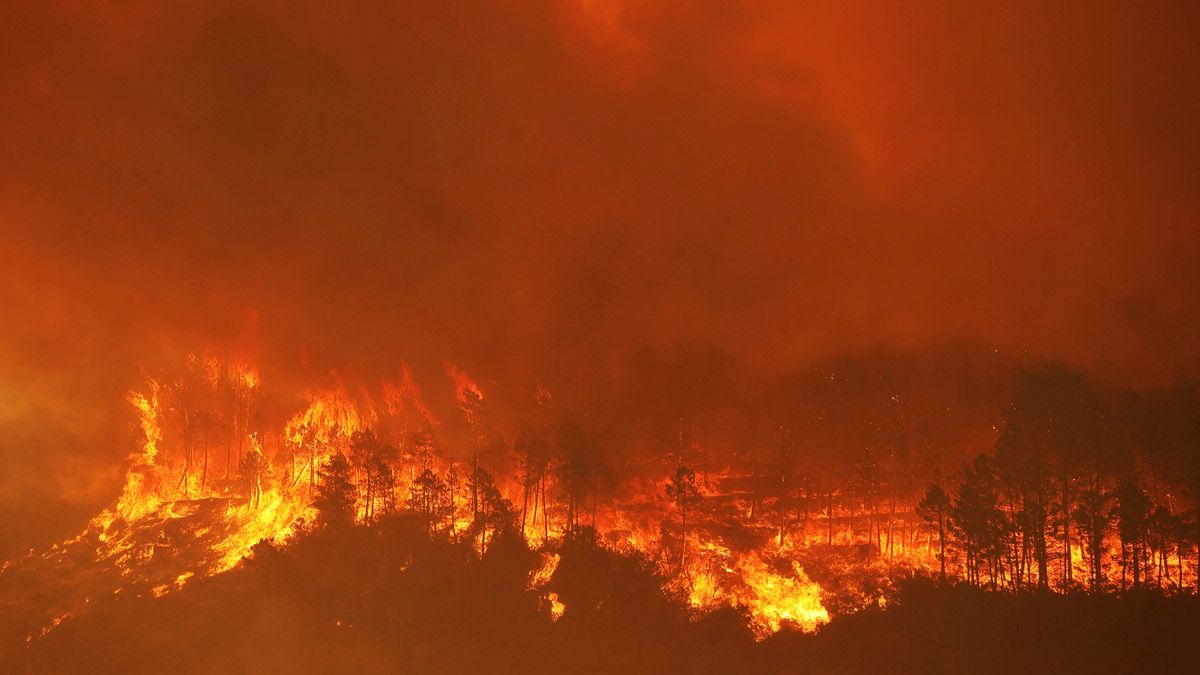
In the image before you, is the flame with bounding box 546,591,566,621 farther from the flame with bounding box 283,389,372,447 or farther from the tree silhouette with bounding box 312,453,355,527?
the flame with bounding box 283,389,372,447

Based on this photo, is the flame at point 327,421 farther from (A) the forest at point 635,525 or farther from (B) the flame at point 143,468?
(B) the flame at point 143,468

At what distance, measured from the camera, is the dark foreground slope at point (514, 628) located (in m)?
50.8

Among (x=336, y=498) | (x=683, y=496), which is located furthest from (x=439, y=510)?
(x=683, y=496)

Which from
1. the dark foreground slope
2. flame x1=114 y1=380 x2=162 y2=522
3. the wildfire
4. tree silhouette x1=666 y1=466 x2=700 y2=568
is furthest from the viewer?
flame x1=114 y1=380 x2=162 y2=522

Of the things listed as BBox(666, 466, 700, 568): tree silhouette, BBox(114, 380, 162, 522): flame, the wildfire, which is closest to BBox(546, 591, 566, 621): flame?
the wildfire

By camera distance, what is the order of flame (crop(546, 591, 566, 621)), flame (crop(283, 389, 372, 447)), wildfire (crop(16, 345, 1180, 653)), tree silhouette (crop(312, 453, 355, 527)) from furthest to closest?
1. flame (crop(283, 389, 372, 447))
2. tree silhouette (crop(312, 453, 355, 527))
3. wildfire (crop(16, 345, 1180, 653))
4. flame (crop(546, 591, 566, 621))

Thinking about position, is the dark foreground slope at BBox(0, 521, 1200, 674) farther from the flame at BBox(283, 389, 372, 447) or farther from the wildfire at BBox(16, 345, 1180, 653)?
the flame at BBox(283, 389, 372, 447)

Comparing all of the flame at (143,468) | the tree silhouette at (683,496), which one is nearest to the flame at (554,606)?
the tree silhouette at (683,496)

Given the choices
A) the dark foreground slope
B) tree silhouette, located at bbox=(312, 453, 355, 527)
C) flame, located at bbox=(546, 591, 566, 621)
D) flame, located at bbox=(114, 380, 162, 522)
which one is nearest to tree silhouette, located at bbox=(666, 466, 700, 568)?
the dark foreground slope

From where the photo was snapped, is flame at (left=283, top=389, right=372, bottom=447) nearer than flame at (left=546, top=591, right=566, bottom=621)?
No

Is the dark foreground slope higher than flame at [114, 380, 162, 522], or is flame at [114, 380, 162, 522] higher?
flame at [114, 380, 162, 522]

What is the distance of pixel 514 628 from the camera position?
58500mm

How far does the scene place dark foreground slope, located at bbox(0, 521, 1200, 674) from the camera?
5084 centimetres

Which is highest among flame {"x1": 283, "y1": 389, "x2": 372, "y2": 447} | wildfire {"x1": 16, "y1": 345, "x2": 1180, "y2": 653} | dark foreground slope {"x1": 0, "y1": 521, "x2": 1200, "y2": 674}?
flame {"x1": 283, "y1": 389, "x2": 372, "y2": 447}
